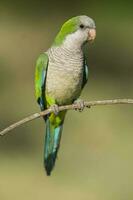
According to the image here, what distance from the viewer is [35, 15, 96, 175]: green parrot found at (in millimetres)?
4227

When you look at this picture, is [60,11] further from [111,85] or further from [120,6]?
[111,85]

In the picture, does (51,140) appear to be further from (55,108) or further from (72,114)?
(72,114)

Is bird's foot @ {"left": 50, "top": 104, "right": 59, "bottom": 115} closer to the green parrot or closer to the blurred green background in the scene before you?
the green parrot

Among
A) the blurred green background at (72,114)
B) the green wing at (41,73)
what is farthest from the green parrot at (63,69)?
the blurred green background at (72,114)

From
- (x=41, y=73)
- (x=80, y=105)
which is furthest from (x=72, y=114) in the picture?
(x=80, y=105)

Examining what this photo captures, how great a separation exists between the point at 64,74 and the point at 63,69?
3cm

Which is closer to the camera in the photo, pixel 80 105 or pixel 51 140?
pixel 80 105

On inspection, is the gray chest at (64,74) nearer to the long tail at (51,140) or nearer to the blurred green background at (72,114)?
the long tail at (51,140)

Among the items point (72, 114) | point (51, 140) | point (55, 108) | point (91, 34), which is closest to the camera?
point (91, 34)

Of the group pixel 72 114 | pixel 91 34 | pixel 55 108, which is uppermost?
pixel 91 34

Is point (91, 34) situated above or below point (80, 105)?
above

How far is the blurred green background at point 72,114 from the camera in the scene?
6.48 meters

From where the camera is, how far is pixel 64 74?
427 cm

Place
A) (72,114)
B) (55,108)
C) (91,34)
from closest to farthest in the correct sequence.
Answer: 1. (91,34)
2. (55,108)
3. (72,114)
